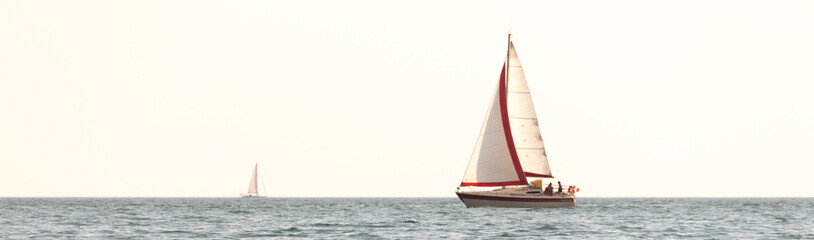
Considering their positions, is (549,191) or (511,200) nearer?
(511,200)

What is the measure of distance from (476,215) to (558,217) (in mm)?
5630

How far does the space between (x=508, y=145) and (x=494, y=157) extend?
1.51m

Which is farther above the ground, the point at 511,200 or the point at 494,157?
the point at 494,157

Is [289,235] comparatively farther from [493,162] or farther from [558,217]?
[493,162]

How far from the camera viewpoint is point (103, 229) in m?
58.0

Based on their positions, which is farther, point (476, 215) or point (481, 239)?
point (476, 215)

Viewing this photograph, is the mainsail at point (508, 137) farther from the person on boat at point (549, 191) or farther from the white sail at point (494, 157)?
the person on boat at point (549, 191)

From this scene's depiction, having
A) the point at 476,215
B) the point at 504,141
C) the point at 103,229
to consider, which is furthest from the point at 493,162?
the point at 103,229

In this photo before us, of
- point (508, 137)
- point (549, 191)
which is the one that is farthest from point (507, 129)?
point (549, 191)

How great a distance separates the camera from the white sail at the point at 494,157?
80.7 metres

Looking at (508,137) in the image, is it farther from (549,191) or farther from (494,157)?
(549,191)

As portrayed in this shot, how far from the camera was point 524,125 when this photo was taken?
8175 cm

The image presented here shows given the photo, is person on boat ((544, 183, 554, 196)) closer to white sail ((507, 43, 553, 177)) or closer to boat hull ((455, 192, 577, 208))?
boat hull ((455, 192, 577, 208))

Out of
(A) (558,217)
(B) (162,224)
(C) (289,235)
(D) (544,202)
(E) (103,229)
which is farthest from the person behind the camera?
(D) (544,202)
